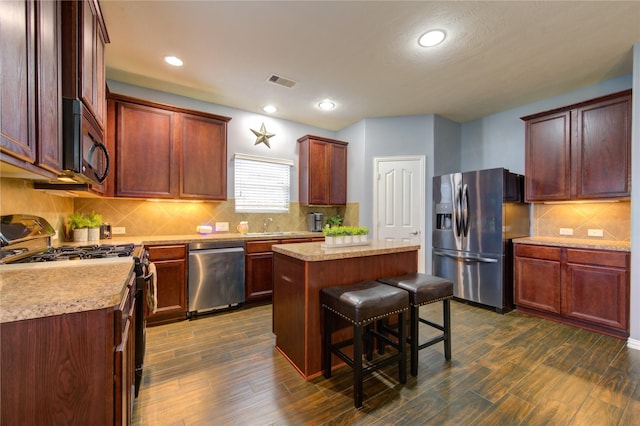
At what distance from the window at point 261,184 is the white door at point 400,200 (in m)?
1.56

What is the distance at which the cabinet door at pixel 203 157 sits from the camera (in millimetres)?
3361

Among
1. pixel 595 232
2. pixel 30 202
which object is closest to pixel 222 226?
pixel 30 202

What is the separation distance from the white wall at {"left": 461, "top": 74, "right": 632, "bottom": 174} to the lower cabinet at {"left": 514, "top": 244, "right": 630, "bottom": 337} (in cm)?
146

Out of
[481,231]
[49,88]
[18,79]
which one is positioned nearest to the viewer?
[18,79]

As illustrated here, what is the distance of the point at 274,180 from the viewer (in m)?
4.45

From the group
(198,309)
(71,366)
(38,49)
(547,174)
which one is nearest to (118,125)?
(38,49)

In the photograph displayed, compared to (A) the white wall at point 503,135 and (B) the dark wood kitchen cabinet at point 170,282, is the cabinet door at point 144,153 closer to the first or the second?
(B) the dark wood kitchen cabinet at point 170,282

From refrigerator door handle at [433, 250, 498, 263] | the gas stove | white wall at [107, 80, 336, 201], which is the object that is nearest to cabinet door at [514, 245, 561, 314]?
refrigerator door handle at [433, 250, 498, 263]

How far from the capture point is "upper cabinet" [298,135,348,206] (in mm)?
4445

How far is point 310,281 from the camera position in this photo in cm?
202

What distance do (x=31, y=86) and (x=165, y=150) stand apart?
2243 mm

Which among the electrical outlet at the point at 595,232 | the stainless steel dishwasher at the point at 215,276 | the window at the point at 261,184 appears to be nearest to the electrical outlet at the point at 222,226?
the window at the point at 261,184

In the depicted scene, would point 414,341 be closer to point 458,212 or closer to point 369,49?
point 458,212

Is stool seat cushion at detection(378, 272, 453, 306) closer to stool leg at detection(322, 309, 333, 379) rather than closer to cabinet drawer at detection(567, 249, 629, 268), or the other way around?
stool leg at detection(322, 309, 333, 379)
